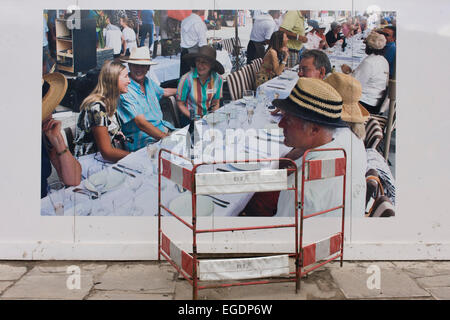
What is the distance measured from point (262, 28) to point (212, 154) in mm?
1839

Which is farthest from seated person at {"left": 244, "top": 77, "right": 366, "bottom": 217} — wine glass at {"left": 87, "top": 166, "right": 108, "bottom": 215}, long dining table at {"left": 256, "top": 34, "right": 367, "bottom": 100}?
wine glass at {"left": 87, "top": 166, "right": 108, "bottom": 215}

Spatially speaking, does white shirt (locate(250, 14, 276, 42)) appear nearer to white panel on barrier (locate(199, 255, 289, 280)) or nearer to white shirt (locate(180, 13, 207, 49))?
white shirt (locate(180, 13, 207, 49))

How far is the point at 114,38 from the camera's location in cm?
634

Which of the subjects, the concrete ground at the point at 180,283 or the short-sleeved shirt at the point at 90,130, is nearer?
the concrete ground at the point at 180,283

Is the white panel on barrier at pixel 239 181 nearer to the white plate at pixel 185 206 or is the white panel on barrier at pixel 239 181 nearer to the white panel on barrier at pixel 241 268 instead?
the white panel on barrier at pixel 241 268

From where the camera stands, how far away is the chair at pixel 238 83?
6.39 m

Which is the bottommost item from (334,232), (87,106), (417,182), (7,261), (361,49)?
(7,261)

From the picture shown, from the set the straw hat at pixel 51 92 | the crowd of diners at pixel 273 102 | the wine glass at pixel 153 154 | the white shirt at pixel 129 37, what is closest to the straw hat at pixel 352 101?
the crowd of diners at pixel 273 102

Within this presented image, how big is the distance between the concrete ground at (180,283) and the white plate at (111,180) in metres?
1.02

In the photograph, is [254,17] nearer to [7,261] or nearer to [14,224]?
[14,224]

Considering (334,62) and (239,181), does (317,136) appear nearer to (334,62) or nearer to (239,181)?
(334,62)

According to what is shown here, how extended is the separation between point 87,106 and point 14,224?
1.91 meters
